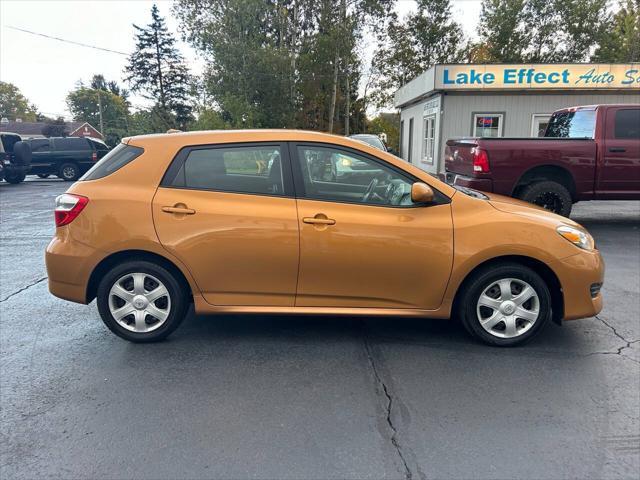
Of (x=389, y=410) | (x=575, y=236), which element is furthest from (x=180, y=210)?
(x=575, y=236)

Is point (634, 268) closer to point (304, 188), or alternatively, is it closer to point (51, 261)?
point (304, 188)

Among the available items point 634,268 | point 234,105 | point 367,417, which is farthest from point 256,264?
point 234,105

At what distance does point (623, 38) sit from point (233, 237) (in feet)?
137

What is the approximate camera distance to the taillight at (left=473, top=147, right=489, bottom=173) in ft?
26.5

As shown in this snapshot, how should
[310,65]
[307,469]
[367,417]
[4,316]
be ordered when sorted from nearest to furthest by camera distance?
1. [307,469]
2. [367,417]
3. [4,316]
4. [310,65]

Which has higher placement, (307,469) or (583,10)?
(583,10)

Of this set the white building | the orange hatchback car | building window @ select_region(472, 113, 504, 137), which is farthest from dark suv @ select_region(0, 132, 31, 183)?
the orange hatchback car

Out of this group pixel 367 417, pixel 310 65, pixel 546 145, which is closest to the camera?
pixel 367 417

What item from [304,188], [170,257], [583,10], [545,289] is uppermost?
[583,10]

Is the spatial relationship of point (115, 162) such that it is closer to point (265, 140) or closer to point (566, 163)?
point (265, 140)

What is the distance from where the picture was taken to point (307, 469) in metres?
2.53

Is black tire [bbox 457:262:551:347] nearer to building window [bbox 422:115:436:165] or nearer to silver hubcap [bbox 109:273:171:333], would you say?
silver hubcap [bbox 109:273:171:333]

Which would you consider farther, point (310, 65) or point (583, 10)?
point (583, 10)

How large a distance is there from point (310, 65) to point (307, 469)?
31425 mm
